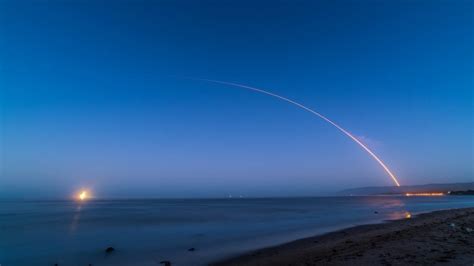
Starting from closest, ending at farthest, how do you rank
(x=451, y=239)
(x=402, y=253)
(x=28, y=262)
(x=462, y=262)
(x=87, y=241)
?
(x=462, y=262)
(x=402, y=253)
(x=451, y=239)
(x=28, y=262)
(x=87, y=241)

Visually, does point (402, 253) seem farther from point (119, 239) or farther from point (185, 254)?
point (119, 239)

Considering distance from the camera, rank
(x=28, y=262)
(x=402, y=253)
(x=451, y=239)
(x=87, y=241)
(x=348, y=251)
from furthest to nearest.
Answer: (x=87, y=241)
(x=28, y=262)
(x=451, y=239)
(x=348, y=251)
(x=402, y=253)

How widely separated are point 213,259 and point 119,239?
14943 mm

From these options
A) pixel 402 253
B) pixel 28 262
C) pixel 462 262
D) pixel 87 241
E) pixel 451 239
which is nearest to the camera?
pixel 462 262

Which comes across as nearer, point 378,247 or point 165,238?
point 378,247

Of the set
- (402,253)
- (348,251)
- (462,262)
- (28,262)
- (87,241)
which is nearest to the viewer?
(462,262)

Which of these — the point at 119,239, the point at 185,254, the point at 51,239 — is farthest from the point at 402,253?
the point at 51,239

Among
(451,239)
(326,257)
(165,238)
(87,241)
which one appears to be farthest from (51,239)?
(451,239)

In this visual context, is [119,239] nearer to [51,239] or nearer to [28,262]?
[51,239]

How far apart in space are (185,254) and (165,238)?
9.93m

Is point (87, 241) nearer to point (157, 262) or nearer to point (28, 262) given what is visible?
point (28, 262)

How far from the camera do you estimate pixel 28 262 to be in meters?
22.0

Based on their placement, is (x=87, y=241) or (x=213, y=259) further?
(x=87, y=241)

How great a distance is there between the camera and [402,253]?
55.1 feet
